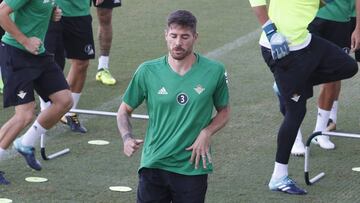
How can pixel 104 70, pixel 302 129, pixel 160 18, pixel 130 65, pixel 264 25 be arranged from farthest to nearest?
pixel 160 18 < pixel 130 65 < pixel 104 70 < pixel 302 129 < pixel 264 25

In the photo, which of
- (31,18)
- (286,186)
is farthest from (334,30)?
(31,18)

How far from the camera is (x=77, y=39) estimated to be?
30.3ft

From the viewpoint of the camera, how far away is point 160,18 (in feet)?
49.8

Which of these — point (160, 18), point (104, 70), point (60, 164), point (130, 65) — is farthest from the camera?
point (160, 18)

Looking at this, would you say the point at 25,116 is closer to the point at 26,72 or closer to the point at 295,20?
the point at 26,72

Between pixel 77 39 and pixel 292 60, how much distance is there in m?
2.63

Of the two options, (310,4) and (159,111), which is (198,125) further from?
(310,4)

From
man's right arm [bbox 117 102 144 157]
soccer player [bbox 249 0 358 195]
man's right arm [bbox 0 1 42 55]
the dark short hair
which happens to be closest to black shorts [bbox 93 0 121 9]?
man's right arm [bbox 0 1 42 55]

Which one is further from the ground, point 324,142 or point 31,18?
point 31,18

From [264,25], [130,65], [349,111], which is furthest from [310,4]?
[130,65]

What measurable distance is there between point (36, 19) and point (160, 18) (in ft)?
24.8

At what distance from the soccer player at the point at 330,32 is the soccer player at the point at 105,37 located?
3048 mm

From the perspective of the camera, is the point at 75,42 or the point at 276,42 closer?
the point at 276,42

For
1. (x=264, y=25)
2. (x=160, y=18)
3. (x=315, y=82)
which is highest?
(x=264, y=25)
